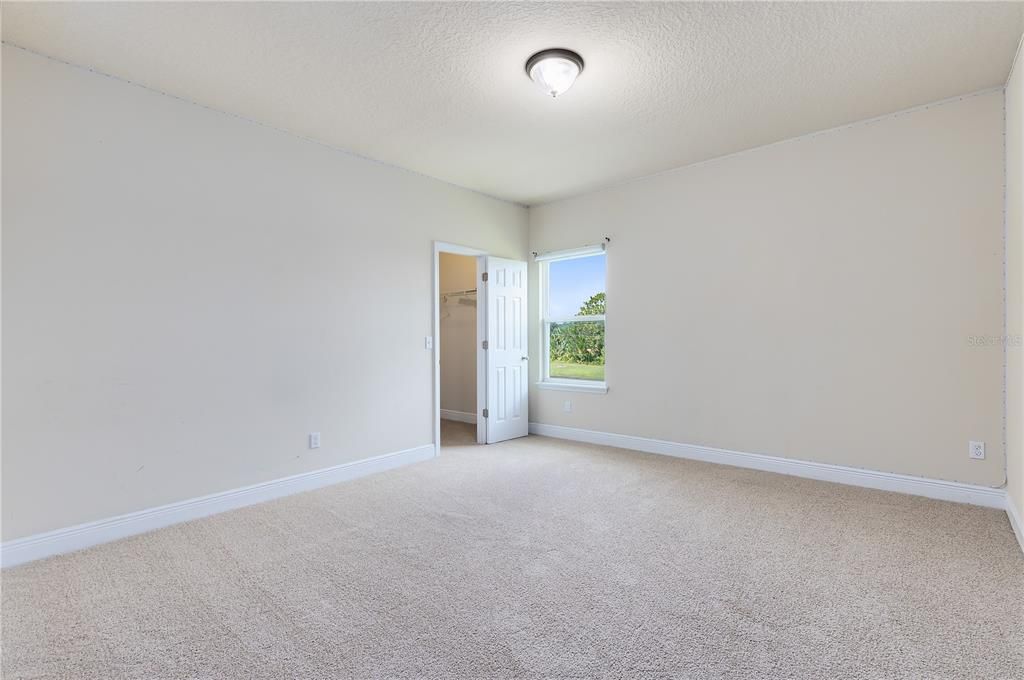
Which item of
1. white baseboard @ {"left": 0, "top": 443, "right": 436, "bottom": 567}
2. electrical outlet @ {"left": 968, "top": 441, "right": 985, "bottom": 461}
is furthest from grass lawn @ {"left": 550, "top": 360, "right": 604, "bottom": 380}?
electrical outlet @ {"left": 968, "top": 441, "right": 985, "bottom": 461}

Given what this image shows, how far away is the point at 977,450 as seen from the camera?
310 centimetres

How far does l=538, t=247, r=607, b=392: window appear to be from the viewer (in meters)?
5.21

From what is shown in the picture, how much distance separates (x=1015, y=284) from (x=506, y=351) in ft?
13.1

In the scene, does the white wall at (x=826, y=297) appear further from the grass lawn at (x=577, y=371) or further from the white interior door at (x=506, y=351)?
the white interior door at (x=506, y=351)

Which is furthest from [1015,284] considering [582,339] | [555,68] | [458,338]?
[458,338]

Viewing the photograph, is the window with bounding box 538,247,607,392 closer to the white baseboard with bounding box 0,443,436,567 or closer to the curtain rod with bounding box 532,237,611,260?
the curtain rod with bounding box 532,237,611,260

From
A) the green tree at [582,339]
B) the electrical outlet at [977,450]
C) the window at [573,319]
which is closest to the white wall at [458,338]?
the window at [573,319]

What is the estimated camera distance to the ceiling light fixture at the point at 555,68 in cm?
255

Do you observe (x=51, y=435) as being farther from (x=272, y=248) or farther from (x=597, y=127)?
(x=597, y=127)

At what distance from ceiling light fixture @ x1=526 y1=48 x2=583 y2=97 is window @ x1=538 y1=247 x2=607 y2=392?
249 centimetres

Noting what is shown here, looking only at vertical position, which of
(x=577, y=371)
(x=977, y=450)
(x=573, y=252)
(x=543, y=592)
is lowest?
(x=543, y=592)

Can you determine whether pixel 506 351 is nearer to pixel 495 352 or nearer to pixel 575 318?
pixel 495 352

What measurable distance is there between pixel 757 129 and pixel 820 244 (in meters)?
1.02

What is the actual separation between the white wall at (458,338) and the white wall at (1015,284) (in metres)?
5.05
